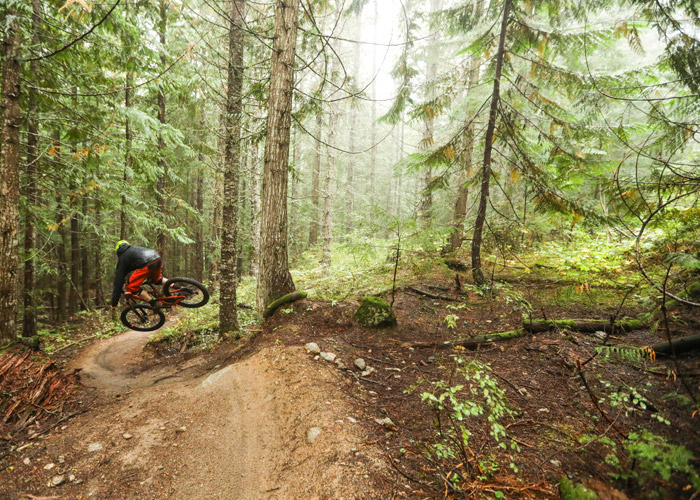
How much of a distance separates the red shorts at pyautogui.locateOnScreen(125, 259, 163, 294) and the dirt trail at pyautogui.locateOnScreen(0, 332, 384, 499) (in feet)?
7.36

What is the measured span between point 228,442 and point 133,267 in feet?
14.2

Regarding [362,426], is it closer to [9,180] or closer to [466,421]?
[466,421]

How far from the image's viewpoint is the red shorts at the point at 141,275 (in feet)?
20.5

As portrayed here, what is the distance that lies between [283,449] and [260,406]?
2.85 feet

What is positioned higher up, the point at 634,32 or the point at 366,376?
the point at 634,32

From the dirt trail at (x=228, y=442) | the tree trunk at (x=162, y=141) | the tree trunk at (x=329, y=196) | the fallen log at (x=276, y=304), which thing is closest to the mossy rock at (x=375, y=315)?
the fallen log at (x=276, y=304)

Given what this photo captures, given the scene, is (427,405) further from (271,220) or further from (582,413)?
(271,220)

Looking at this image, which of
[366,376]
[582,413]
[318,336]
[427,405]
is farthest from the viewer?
[318,336]

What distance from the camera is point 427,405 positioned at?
372 centimetres

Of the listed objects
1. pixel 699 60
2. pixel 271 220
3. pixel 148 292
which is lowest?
pixel 148 292

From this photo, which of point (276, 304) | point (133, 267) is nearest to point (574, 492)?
point (276, 304)

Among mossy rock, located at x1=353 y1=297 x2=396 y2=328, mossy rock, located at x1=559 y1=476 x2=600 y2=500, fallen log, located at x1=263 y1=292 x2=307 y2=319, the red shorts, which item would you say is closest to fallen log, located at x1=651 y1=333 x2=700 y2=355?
mossy rock, located at x1=559 y1=476 x2=600 y2=500

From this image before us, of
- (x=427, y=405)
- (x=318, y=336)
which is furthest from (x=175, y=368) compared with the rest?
(x=427, y=405)

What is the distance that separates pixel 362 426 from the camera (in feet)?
11.2
